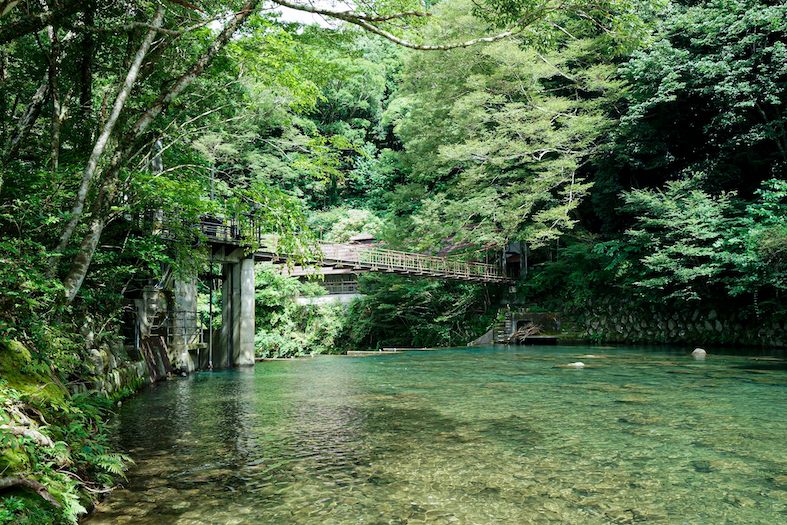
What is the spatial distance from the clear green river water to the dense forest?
579 millimetres

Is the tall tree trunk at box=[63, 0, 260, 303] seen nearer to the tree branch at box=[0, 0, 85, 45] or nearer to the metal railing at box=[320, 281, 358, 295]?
the tree branch at box=[0, 0, 85, 45]

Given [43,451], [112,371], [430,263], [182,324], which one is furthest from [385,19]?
[430,263]

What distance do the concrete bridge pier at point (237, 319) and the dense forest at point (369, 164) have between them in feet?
7.75

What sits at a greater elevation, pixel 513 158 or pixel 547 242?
pixel 513 158

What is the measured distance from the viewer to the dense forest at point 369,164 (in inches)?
181

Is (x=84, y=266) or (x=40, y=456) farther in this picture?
(x=84, y=266)

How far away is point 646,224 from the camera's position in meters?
16.8

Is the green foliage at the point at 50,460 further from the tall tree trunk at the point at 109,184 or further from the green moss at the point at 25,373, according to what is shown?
the tall tree trunk at the point at 109,184

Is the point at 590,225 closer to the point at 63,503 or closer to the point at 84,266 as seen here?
the point at 84,266

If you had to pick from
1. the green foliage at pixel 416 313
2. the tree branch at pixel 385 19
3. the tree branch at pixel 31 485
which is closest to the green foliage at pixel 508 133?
the green foliage at pixel 416 313

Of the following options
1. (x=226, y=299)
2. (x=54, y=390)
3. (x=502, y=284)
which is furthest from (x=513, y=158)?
(x=54, y=390)

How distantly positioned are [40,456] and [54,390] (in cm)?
98

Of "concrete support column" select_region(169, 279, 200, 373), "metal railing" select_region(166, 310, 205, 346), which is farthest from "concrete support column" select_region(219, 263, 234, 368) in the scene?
"metal railing" select_region(166, 310, 205, 346)

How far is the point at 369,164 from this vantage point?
33094 millimetres
